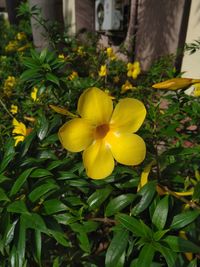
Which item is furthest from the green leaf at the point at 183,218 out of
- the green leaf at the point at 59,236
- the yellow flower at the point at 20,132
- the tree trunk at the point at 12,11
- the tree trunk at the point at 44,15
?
the tree trunk at the point at 12,11

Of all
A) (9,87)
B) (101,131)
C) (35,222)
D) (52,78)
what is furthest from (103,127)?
(9,87)

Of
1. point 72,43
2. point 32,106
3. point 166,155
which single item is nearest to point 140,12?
point 72,43

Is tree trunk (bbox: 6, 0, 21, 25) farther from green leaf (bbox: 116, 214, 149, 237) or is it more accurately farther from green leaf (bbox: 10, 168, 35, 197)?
green leaf (bbox: 116, 214, 149, 237)

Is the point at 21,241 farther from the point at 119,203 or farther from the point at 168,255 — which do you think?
the point at 168,255

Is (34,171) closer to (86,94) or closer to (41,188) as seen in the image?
(41,188)

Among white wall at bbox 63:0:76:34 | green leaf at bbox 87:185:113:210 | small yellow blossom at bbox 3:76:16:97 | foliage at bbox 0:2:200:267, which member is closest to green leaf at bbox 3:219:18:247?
foliage at bbox 0:2:200:267
